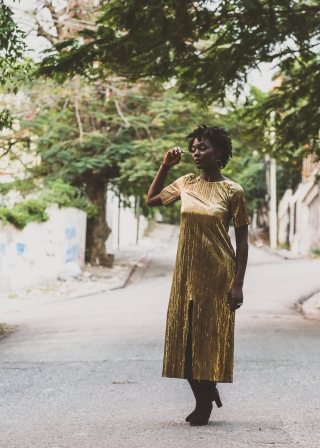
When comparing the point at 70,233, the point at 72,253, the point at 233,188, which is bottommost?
the point at 72,253

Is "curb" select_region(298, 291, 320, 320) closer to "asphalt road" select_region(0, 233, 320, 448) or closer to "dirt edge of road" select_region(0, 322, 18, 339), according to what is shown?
"asphalt road" select_region(0, 233, 320, 448)

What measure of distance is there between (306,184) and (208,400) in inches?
1418

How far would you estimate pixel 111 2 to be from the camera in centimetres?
988

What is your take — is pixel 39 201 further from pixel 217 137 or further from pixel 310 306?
pixel 217 137

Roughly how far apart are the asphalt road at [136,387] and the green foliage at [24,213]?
14.4ft

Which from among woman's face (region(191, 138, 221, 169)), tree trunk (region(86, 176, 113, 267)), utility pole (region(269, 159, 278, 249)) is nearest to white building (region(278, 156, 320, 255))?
utility pole (region(269, 159, 278, 249))

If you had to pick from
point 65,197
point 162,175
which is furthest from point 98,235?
point 162,175

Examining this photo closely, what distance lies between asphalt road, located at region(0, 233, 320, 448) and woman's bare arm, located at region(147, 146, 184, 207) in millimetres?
1439

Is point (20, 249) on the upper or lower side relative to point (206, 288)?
lower

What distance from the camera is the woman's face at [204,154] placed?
15.4ft

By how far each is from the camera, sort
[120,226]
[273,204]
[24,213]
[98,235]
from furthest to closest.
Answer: [120,226] < [273,204] < [98,235] < [24,213]

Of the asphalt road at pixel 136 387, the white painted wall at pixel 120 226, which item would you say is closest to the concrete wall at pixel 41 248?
the asphalt road at pixel 136 387

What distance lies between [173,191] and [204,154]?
334 mm

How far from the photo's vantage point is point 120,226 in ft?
138
